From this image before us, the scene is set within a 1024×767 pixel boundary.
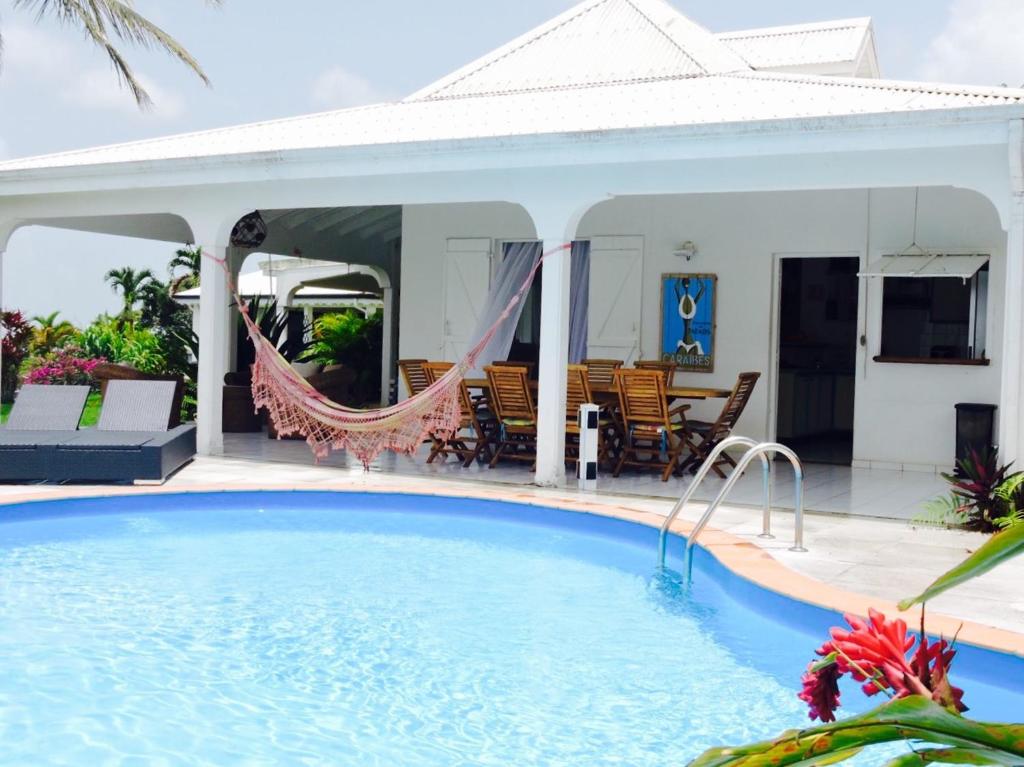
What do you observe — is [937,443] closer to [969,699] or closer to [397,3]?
[969,699]

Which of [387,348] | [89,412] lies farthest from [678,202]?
[89,412]

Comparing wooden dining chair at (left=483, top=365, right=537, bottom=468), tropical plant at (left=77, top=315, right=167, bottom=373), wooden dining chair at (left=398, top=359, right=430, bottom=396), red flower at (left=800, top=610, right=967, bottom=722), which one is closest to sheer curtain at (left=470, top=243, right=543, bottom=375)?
wooden dining chair at (left=398, top=359, right=430, bottom=396)

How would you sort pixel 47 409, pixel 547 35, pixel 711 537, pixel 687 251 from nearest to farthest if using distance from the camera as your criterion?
pixel 711 537 < pixel 47 409 < pixel 687 251 < pixel 547 35

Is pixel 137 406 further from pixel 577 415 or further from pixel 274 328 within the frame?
pixel 274 328

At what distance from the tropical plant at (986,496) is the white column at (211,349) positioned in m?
6.41

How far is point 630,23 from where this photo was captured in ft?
45.5

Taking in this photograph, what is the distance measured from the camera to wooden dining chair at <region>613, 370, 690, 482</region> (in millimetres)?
9172

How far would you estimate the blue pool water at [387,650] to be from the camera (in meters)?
4.04

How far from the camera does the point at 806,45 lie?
45.0 ft

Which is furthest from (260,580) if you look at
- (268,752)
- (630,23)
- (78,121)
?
(78,121)

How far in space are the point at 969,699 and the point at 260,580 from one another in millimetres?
3745

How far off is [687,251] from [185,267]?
2560 cm

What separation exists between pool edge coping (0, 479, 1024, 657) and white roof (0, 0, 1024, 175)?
8.96 ft

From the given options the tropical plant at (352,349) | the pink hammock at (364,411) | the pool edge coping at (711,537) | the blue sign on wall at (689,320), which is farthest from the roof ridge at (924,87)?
the tropical plant at (352,349)
